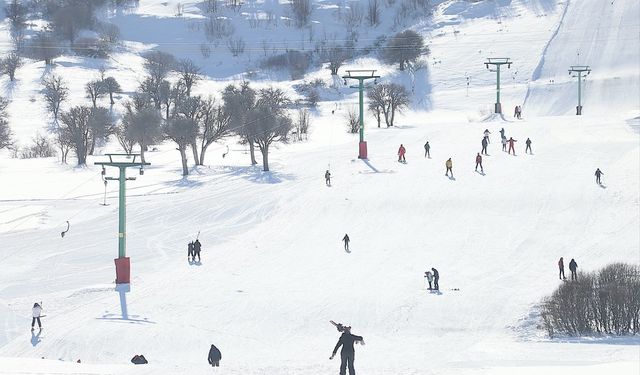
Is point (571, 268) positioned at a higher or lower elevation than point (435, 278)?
higher

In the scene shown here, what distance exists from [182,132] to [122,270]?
937 inches

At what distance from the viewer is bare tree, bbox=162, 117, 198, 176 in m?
53.8

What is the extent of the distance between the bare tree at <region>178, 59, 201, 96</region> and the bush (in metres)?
65.3

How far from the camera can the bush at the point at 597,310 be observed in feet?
79.5

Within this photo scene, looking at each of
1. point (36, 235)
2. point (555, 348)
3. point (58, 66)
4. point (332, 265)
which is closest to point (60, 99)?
point (58, 66)

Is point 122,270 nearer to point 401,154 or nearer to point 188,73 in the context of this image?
point 401,154

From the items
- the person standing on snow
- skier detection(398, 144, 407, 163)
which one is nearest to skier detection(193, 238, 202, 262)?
skier detection(398, 144, 407, 163)

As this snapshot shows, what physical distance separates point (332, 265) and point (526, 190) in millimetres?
11354

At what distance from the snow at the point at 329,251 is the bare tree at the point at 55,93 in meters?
25.3

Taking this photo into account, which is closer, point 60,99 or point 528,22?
point 60,99

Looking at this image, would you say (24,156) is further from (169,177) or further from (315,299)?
(315,299)

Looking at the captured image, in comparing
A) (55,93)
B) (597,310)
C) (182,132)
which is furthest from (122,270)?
(55,93)

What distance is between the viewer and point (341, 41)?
11688cm

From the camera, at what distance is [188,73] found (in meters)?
97.8
